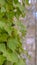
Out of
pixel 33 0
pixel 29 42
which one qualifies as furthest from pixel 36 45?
pixel 33 0

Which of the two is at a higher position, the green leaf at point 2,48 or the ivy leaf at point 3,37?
the ivy leaf at point 3,37

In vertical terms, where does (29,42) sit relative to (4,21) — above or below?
below

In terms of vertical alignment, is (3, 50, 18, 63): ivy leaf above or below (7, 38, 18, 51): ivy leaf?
below

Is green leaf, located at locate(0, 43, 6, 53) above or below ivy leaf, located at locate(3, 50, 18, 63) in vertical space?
above

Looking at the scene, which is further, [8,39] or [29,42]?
[29,42]

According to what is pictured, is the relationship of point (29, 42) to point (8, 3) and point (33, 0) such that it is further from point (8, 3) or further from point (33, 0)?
point (8, 3)

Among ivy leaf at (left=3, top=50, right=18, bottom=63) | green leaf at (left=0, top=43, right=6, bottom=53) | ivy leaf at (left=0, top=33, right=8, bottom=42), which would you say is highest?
ivy leaf at (left=0, top=33, right=8, bottom=42)

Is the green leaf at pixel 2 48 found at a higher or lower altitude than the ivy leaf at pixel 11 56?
higher

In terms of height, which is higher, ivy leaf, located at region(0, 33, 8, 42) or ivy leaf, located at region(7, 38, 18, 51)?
ivy leaf, located at region(0, 33, 8, 42)

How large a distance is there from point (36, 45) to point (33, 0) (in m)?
0.42

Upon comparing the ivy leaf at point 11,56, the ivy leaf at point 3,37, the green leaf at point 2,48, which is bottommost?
the ivy leaf at point 11,56

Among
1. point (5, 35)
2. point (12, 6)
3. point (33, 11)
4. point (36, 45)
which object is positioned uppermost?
point (12, 6)

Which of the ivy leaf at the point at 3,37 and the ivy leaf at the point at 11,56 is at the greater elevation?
the ivy leaf at the point at 3,37

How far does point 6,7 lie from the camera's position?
2.36ft
